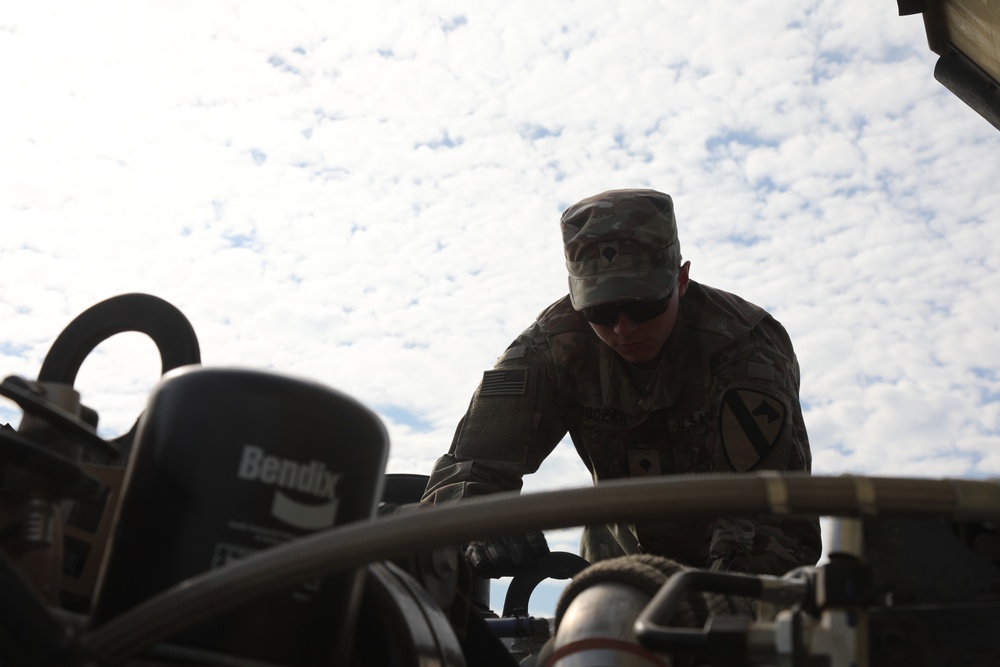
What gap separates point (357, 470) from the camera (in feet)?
3.46

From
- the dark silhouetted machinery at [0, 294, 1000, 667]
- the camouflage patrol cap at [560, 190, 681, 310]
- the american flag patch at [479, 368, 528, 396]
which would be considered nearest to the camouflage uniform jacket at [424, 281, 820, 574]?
the american flag patch at [479, 368, 528, 396]

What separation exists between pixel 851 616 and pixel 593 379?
2.99 meters

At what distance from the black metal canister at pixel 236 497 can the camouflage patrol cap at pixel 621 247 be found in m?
2.65

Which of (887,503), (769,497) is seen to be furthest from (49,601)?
(887,503)

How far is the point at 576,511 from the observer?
0.98 metres

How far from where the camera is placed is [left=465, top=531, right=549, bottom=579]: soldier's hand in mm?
2643

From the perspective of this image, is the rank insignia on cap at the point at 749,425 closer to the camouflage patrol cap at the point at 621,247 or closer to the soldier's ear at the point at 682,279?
the camouflage patrol cap at the point at 621,247

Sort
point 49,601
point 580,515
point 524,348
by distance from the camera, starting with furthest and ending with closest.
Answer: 1. point 524,348
2. point 49,601
3. point 580,515

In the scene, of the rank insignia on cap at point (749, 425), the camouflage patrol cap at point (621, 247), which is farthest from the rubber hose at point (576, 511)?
the camouflage patrol cap at point (621, 247)

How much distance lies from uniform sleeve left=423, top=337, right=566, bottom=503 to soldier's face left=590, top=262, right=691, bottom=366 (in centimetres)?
28

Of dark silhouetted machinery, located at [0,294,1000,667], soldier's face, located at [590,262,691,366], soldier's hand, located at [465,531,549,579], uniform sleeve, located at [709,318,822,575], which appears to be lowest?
dark silhouetted machinery, located at [0,294,1000,667]

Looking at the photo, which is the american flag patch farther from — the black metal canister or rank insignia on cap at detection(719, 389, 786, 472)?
the black metal canister

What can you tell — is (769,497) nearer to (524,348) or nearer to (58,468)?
(58,468)

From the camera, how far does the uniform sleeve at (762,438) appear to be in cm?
268
